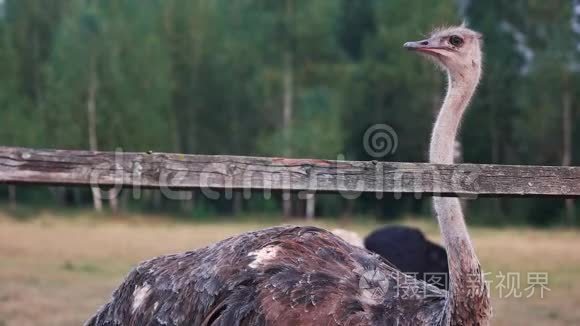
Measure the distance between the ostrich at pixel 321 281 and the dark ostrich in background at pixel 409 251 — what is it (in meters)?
2.19

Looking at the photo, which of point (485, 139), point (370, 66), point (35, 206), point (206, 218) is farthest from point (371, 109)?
point (35, 206)

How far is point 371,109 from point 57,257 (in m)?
12.2

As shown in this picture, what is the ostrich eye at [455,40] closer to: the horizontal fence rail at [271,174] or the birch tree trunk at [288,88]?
the horizontal fence rail at [271,174]

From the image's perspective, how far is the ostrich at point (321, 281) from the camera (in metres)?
2.93

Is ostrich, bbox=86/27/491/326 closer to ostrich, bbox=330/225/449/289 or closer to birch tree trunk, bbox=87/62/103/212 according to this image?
ostrich, bbox=330/225/449/289

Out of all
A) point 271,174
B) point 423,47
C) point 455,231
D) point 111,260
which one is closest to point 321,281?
point 455,231

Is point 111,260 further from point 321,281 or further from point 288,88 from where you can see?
point 288,88

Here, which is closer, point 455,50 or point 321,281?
point 321,281

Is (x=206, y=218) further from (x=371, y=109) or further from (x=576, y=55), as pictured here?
(x=576, y=55)

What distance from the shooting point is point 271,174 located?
2.51m

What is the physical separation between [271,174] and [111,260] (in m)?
9.55

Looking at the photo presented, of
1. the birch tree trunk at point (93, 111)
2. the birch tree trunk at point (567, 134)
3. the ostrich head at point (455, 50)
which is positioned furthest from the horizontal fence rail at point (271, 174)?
the birch tree trunk at point (93, 111)

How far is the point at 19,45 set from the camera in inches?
960

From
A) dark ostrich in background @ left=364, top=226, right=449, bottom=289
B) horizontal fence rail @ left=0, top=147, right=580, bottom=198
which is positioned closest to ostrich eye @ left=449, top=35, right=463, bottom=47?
horizontal fence rail @ left=0, top=147, right=580, bottom=198
